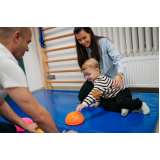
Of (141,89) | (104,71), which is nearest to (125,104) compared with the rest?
(104,71)

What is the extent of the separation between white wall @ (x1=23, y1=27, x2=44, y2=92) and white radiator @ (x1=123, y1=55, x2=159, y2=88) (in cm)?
180

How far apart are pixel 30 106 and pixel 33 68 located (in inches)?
100

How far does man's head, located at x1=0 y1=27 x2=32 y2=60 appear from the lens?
2.11ft

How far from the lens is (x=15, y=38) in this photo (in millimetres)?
654

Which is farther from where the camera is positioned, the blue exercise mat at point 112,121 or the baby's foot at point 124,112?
the baby's foot at point 124,112

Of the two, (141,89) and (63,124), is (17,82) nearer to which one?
(63,124)

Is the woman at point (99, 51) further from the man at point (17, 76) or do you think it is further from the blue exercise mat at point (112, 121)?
the man at point (17, 76)

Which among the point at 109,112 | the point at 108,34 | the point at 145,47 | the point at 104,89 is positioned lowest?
the point at 109,112

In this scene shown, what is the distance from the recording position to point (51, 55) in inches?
119

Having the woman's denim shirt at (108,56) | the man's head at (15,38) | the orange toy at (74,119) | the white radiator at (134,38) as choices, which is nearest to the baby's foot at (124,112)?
the orange toy at (74,119)

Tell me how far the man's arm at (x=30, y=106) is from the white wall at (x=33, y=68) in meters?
2.37

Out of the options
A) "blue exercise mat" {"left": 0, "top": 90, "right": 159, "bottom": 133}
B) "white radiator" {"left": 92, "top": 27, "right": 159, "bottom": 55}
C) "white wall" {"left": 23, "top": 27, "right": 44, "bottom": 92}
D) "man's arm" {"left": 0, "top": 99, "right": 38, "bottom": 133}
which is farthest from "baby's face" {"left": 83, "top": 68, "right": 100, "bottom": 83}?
"white wall" {"left": 23, "top": 27, "right": 44, "bottom": 92}

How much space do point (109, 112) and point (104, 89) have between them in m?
0.23

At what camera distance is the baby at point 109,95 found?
1.29 meters
